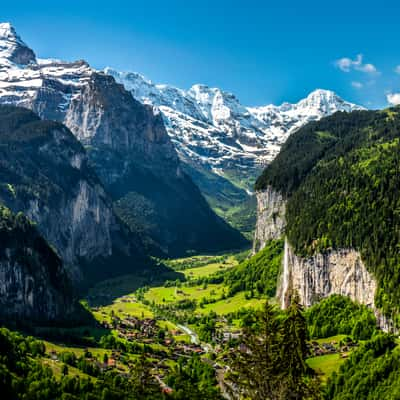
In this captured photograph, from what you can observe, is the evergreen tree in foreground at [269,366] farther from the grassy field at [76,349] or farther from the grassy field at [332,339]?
the grassy field at [76,349]

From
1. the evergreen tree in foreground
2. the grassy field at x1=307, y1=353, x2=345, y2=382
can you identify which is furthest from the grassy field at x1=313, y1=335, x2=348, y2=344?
the evergreen tree in foreground

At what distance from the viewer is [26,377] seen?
429 ft

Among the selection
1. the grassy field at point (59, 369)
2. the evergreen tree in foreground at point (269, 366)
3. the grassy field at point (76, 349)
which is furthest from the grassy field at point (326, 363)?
the evergreen tree in foreground at point (269, 366)

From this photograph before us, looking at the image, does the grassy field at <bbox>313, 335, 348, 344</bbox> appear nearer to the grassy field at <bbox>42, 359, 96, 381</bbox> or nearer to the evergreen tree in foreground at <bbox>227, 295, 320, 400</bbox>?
the grassy field at <bbox>42, 359, 96, 381</bbox>

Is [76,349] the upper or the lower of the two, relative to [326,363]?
lower

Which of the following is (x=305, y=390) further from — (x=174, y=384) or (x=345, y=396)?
(x=174, y=384)

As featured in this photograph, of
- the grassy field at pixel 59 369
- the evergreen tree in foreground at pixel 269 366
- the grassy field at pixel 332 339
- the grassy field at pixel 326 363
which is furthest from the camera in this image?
the grassy field at pixel 332 339

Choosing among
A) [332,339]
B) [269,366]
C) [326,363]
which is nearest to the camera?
[269,366]

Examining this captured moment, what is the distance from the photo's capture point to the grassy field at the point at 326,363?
14281cm

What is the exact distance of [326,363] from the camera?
148 m

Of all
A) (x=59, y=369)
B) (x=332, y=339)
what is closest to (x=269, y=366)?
(x=59, y=369)

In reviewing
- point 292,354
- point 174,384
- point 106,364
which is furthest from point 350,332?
point 292,354

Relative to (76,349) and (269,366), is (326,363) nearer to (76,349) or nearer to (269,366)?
(76,349)

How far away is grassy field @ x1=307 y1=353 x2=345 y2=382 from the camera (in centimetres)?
14281
